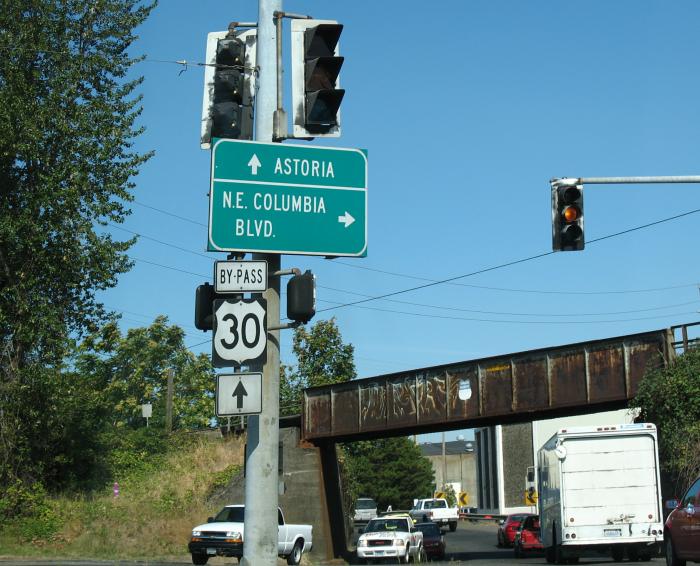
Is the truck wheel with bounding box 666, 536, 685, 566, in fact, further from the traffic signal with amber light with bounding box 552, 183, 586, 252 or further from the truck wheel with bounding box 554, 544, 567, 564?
the truck wheel with bounding box 554, 544, 567, 564

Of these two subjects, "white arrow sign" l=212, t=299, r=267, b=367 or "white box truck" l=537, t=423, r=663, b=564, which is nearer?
"white arrow sign" l=212, t=299, r=267, b=367

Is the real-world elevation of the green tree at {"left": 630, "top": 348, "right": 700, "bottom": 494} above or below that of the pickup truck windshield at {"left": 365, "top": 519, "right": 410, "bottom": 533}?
above

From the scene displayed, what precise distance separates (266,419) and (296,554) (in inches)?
917

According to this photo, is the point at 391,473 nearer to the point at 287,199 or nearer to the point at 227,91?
the point at 287,199

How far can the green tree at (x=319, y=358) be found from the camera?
266 ft

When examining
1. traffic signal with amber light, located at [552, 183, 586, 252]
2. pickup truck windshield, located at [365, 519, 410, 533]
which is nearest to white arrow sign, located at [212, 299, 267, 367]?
traffic signal with amber light, located at [552, 183, 586, 252]

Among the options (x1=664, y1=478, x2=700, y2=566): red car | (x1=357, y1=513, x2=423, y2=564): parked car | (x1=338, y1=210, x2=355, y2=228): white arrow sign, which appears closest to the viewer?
(x1=338, y1=210, x2=355, y2=228): white arrow sign

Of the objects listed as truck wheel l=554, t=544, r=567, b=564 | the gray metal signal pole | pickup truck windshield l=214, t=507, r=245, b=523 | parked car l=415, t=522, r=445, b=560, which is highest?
the gray metal signal pole

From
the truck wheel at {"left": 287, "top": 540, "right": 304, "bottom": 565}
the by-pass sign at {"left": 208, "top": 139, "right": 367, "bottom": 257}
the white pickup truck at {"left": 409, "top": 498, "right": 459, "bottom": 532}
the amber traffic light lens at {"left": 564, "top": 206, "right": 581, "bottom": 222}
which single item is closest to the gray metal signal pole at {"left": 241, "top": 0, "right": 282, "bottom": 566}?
the by-pass sign at {"left": 208, "top": 139, "right": 367, "bottom": 257}

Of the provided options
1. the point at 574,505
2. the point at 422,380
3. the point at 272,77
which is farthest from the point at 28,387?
the point at 272,77

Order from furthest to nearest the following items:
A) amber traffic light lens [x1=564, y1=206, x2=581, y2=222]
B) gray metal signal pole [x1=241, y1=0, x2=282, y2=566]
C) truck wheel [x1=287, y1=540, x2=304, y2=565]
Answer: truck wheel [x1=287, y1=540, x2=304, y2=565]
amber traffic light lens [x1=564, y1=206, x2=581, y2=222]
gray metal signal pole [x1=241, y1=0, x2=282, y2=566]

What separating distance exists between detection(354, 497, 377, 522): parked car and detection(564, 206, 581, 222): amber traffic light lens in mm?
63282

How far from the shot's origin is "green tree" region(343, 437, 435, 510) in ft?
308

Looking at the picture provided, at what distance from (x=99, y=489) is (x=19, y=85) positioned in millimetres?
18691
